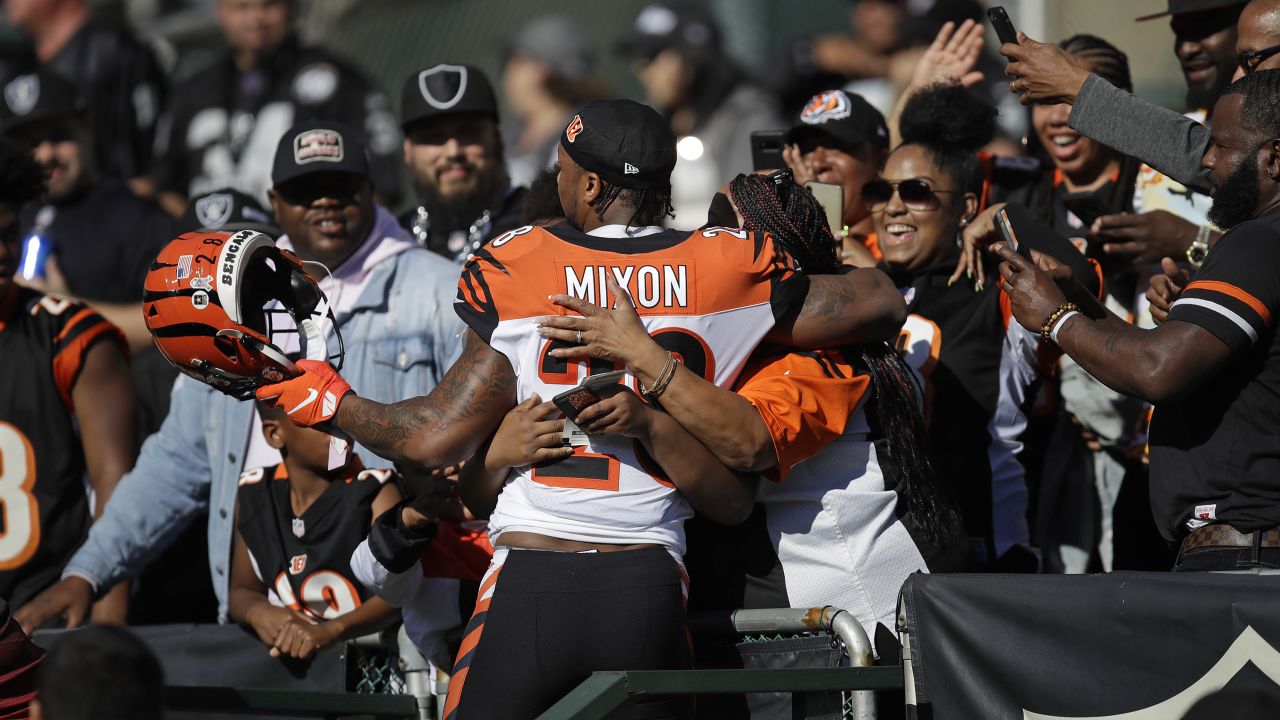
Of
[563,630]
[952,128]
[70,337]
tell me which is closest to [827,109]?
[952,128]

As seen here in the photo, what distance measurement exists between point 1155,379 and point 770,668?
121cm

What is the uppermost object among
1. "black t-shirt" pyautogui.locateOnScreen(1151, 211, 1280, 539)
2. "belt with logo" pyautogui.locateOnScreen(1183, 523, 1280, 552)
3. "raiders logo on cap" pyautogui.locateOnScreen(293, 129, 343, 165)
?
"raiders logo on cap" pyautogui.locateOnScreen(293, 129, 343, 165)

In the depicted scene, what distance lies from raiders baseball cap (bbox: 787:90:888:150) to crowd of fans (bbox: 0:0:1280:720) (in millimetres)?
15

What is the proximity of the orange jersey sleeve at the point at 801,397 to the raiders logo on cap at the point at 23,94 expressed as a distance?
510 centimetres

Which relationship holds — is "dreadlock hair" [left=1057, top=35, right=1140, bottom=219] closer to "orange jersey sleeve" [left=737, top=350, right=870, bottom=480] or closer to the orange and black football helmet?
"orange jersey sleeve" [left=737, top=350, right=870, bottom=480]

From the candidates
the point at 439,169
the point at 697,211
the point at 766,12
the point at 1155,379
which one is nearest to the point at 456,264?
the point at 439,169

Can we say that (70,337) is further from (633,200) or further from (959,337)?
(959,337)

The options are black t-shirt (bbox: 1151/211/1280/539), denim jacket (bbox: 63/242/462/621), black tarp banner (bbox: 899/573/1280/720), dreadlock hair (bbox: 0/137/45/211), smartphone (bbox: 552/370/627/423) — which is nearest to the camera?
black tarp banner (bbox: 899/573/1280/720)

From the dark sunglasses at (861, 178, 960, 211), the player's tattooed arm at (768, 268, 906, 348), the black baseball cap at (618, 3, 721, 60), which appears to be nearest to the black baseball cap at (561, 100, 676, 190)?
the player's tattooed arm at (768, 268, 906, 348)

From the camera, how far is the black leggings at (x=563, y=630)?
3650mm

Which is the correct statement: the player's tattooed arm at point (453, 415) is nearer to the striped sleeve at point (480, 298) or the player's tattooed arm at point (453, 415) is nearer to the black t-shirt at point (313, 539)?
the striped sleeve at point (480, 298)

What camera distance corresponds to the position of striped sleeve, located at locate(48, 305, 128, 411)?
5742mm

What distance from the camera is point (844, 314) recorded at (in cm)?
404

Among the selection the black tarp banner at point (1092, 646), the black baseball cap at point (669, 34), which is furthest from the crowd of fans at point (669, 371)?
the black baseball cap at point (669, 34)
